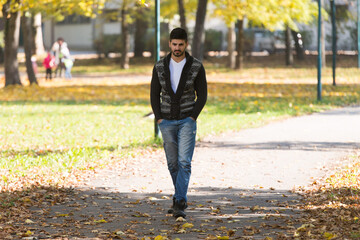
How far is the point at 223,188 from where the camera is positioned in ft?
28.3

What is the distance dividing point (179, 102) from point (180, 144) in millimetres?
421

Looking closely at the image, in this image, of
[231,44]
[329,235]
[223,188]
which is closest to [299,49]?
[231,44]

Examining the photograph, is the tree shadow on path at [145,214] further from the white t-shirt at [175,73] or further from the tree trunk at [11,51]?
the tree trunk at [11,51]

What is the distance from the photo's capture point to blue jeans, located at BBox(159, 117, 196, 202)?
22.8 feet

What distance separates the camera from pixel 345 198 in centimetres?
759

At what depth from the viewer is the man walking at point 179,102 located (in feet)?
22.6

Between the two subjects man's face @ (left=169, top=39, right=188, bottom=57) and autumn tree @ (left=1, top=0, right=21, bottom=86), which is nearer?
man's face @ (left=169, top=39, right=188, bottom=57)

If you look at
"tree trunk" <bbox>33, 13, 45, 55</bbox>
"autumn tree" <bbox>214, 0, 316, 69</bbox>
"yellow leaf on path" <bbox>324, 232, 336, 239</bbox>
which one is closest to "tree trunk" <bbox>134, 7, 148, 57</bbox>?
"tree trunk" <bbox>33, 13, 45, 55</bbox>

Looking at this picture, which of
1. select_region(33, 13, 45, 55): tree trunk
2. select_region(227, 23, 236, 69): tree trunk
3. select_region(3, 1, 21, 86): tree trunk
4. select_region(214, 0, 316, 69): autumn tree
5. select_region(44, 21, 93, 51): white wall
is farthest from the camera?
select_region(44, 21, 93, 51): white wall

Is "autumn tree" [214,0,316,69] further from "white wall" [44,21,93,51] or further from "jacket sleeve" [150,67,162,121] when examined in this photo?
"white wall" [44,21,93,51]

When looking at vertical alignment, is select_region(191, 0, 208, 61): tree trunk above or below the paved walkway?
above

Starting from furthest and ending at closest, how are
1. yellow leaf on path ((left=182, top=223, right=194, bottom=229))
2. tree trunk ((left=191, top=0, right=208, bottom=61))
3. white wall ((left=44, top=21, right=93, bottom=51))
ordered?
white wall ((left=44, top=21, right=93, bottom=51)), tree trunk ((left=191, top=0, right=208, bottom=61)), yellow leaf on path ((left=182, top=223, right=194, bottom=229))

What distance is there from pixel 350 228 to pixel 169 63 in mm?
2312

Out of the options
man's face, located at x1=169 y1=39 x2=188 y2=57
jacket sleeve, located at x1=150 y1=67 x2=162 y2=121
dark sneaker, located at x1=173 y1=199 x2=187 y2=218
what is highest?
man's face, located at x1=169 y1=39 x2=188 y2=57
